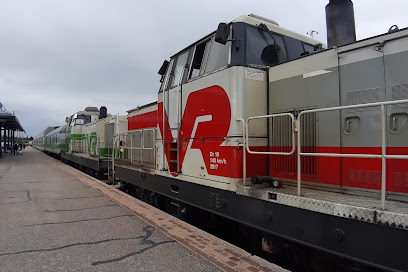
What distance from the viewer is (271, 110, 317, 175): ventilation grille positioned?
11.4 feet

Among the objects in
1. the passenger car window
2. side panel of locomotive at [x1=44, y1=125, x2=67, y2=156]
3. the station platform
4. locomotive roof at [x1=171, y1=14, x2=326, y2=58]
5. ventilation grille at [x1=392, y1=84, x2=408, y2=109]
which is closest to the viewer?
ventilation grille at [x1=392, y1=84, x2=408, y2=109]

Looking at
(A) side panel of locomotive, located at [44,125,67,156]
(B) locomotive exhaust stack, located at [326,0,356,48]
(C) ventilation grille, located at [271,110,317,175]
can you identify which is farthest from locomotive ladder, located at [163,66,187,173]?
(A) side panel of locomotive, located at [44,125,67,156]

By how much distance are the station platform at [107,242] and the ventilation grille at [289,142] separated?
1161 mm

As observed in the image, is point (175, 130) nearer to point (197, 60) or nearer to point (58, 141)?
point (197, 60)

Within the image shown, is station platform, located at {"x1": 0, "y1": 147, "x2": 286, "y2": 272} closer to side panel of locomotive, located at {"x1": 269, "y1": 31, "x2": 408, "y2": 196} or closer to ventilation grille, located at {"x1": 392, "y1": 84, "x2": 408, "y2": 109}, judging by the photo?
side panel of locomotive, located at {"x1": 269, "y1": 31, "x2": 408, "y2": 196}

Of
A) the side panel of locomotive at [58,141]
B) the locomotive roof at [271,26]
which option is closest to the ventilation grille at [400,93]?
the locomotive roof at [271,26]

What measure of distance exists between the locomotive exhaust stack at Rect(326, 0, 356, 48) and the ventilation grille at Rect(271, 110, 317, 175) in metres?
1.21

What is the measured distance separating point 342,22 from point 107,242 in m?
4.30

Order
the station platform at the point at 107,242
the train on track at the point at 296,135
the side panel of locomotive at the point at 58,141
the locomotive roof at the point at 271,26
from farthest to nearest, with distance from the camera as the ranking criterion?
the side panel of locomotive at the point at 58,141, the locomotive roof at the point at 271,26, the station platform at the point at 107,242, the train on track at the point at 296,135

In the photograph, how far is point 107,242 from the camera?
13.4ft

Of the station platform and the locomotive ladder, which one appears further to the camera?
the locomotive ladder

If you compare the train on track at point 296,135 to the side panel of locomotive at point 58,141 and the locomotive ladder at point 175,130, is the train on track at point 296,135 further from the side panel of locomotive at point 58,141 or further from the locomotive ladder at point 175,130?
the side panel of locomotive at point 58,141

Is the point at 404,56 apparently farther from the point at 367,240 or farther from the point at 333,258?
the point at 333,258

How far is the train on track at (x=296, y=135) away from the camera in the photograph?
103 inches
